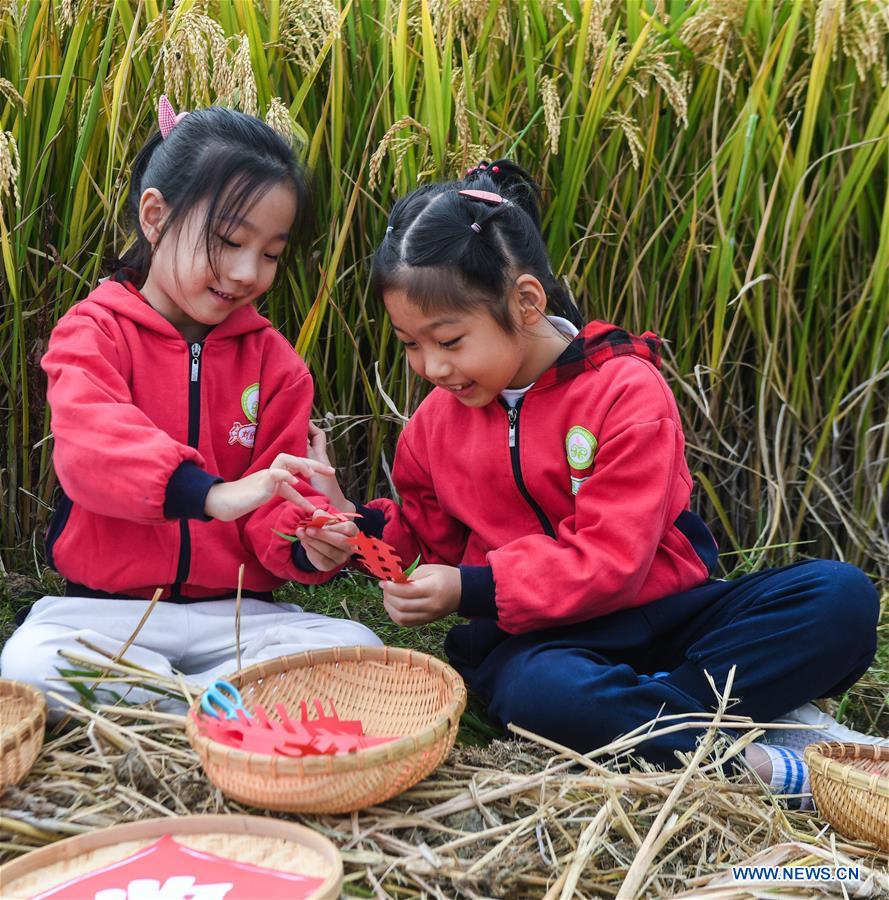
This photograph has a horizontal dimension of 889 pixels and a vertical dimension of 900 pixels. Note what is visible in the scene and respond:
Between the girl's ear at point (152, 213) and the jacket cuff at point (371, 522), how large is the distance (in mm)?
596

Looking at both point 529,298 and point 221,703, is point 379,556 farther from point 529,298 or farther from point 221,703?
point 529,298

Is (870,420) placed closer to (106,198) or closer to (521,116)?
(521,116)

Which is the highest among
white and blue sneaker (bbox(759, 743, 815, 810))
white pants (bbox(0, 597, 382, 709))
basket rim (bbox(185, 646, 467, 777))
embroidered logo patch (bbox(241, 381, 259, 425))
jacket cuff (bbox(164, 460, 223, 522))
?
embroidered logo patch (bbox(241, 381, 259, 425))

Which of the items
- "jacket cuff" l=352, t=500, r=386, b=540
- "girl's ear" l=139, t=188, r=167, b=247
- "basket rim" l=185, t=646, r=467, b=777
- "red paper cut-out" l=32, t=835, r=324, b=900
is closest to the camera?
"red paper cut-out" l=32, t=835, r=324, b=900

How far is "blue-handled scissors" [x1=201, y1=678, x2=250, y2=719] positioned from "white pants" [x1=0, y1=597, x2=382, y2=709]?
0.83 feet

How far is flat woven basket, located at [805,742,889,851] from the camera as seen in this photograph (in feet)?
4.70

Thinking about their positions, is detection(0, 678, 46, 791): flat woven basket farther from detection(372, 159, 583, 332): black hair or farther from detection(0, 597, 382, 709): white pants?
detection(372, 159, 583, 332): black hair

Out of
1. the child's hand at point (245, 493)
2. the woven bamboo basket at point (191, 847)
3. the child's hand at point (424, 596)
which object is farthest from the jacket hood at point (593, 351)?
the woven bamboo basket at point (191, 847)

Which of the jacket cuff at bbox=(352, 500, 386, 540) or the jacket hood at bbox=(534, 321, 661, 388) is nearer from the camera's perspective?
the jacket hood at bbox=(534, 321, 661, 388)

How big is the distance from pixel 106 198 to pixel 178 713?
1002 millimetres

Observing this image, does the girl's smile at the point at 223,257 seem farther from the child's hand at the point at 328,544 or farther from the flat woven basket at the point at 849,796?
the flat woven basket at the point at 849,796

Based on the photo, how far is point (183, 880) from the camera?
1.18 metres

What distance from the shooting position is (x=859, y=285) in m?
2.40

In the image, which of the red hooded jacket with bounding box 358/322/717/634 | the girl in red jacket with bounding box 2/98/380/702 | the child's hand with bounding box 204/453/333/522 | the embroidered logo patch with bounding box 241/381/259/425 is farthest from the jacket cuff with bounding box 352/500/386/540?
the child's hand with bounding box 204/453/333/522
